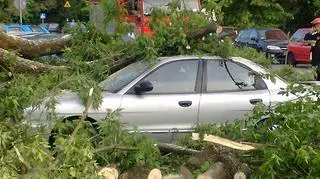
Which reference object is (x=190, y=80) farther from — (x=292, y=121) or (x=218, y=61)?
(x=292, y=121)

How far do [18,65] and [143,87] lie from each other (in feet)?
4.97

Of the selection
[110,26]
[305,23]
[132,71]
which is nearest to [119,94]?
[132,71]

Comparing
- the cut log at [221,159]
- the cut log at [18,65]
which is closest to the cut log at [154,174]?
the cut log at [221,159]

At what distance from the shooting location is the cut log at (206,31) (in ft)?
25.6

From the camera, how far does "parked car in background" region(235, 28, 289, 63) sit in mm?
26250

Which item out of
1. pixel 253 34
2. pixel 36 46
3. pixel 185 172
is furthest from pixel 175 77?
pixel 253 34

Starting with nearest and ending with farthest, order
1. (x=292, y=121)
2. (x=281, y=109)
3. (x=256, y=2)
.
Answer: (x=292, y=121) < (x=281, y=109) < (x=256, y=2)

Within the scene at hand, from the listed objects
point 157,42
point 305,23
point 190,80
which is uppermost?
point 157,42

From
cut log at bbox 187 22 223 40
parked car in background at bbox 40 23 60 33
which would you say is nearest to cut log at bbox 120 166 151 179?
cut log at bbox 187 22 223 40

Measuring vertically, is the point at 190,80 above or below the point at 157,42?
below

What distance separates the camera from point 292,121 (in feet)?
17.1

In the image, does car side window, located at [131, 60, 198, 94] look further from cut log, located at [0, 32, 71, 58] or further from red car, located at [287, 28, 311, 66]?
red car, located at [287, 28, 311, 66]

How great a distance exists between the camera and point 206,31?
788 cm

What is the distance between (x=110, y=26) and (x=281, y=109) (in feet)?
9.91
